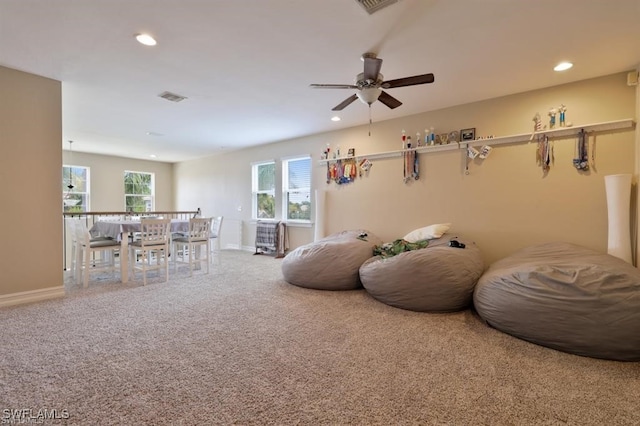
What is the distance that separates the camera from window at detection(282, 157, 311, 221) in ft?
20.4

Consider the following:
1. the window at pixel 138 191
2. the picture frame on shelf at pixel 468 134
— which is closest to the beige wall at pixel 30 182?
the picture frame on shelf at pixel 468 134

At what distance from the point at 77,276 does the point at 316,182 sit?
4.08 metres

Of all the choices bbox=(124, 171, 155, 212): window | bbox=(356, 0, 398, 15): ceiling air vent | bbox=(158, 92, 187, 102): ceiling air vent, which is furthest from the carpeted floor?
bbox=(124, 171, 155, 212): window

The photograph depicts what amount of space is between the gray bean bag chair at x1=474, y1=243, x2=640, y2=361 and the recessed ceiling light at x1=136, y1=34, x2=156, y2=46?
3676 millimetres

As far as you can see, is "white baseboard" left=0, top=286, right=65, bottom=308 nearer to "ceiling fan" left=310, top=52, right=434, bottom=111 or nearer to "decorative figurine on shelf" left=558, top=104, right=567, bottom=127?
"ceiling fan" left=310, top=52, right=434, bottom=111

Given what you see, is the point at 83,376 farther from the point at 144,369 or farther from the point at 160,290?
the point at 160,290

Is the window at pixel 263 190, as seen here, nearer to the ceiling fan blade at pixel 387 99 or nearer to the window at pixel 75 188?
the ceiling fan blade at pixel 387 99

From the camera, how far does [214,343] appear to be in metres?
2.29

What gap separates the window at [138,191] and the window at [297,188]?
5173 millimetres

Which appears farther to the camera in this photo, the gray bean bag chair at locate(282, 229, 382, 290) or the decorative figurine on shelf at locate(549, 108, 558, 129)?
the gray bean bag chair at locate(282, 229, 382, 290)

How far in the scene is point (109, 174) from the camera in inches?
324

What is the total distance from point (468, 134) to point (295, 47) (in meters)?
2.74

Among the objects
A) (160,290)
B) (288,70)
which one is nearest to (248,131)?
(288,70)

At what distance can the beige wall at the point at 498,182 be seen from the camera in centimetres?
335
